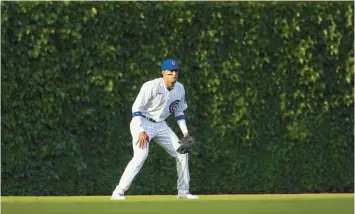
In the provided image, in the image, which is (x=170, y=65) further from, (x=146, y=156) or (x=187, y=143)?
(x=146, y=156)

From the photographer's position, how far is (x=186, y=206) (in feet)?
38.0

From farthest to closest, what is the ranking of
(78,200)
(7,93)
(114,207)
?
(7,93), (78,200), (114,207)

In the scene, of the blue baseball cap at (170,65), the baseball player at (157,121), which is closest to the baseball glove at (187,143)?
the baseball player at (157,121)

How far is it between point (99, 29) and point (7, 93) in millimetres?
1656

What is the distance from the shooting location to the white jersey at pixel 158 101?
12.2 m

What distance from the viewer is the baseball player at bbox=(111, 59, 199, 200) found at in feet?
40.0

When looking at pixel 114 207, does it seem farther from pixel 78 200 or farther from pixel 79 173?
pixel 79 173

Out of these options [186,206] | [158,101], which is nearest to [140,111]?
[158,101]

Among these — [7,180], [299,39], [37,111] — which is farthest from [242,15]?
[7,180]

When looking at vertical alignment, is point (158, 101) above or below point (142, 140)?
above

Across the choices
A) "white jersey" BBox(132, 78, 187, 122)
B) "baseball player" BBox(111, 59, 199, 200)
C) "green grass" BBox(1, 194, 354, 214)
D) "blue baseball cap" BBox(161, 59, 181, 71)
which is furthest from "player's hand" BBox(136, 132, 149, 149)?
"blue baseball cap" BBox(161, 59, 181, 71)

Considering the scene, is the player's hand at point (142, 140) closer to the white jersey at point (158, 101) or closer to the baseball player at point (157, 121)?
the baseball player at point (157, 121)

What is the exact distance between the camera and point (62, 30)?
46.9 feet

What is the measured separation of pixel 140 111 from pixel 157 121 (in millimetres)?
417
